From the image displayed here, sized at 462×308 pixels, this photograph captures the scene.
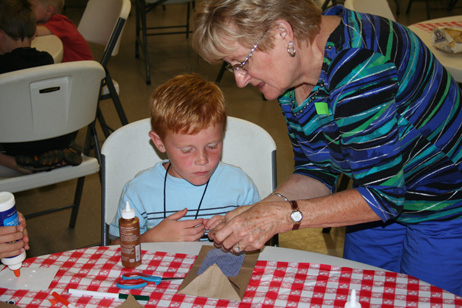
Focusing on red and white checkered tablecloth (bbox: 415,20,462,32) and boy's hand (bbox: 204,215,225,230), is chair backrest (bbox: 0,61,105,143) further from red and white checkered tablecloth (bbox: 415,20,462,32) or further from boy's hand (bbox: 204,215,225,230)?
red and white checkered tablecloth (bbox: 415,20,462,32)

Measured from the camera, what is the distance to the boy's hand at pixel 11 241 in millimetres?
1418

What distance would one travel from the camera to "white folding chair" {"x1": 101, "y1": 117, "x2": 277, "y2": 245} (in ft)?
6.38

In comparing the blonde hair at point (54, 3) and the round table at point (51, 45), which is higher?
the blonde hair at point (54, 3)

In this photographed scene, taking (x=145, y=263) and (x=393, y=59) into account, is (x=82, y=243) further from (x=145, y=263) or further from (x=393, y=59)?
(x=393, y=59)

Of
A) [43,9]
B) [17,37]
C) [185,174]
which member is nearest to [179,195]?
[185,174]

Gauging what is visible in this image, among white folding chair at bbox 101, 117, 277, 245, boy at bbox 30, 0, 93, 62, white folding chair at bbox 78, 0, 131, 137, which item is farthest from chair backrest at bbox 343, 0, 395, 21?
white folding chair at bbox 101, 117, 277, 245

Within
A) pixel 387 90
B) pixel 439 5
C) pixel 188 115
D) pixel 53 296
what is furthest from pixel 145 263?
pixel 439 5

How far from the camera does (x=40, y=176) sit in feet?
8.52

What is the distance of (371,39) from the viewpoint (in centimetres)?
139

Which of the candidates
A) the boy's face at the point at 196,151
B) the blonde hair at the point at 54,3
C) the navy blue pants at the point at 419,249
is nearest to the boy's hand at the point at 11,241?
the boy's face at the point at 196,151

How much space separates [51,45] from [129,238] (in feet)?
7.47

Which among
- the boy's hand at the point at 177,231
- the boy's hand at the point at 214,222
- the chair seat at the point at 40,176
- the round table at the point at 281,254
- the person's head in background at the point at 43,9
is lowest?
the chair seat at the point at 40,176

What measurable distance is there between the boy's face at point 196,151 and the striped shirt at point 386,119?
270 mm

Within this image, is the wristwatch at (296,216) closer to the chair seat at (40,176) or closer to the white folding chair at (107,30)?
the chair seat at (40,176)
